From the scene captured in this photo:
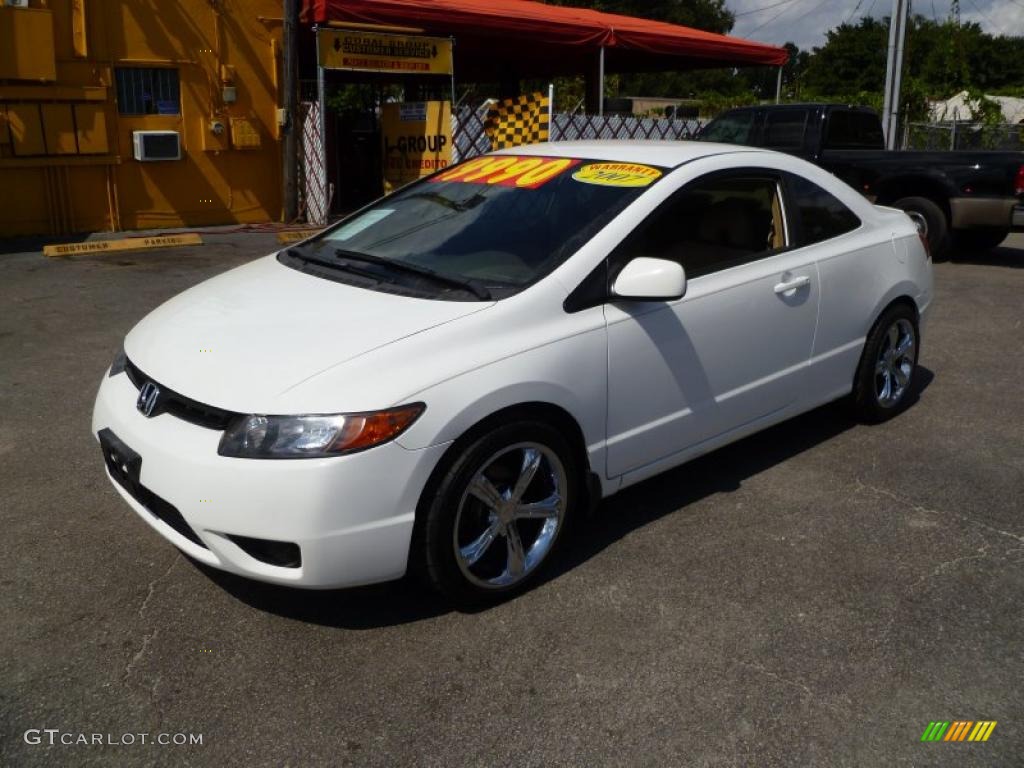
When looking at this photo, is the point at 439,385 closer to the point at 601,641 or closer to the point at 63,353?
the point at 601,641

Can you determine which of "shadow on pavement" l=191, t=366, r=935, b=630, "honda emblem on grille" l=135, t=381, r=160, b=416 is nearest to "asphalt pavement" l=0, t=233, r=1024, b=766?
"shadow on pavement" l=191, t=366, r=935, b=630

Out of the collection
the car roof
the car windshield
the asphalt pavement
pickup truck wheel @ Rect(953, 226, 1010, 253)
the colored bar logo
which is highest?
the car roof

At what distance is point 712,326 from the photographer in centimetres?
371

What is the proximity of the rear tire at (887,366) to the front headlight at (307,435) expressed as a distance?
2896mm

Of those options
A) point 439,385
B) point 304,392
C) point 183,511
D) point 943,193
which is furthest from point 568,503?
point 943,193

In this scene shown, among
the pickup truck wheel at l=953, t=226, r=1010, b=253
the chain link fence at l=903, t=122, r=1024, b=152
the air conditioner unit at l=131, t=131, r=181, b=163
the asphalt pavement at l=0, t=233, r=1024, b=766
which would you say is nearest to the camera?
the asphalt pavement at l=0, t=233, r=1024, b=766

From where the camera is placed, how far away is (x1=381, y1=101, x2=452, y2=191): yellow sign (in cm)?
1333

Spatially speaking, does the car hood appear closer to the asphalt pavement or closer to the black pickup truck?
the asphalt pavement

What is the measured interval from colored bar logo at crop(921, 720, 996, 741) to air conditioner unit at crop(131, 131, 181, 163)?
11661mm

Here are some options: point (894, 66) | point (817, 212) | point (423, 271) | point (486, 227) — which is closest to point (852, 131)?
point (894, 66)

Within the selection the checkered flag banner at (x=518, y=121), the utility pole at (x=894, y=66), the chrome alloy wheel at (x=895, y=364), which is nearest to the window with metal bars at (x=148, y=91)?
the checkered flag banner at (x=518, y=121)

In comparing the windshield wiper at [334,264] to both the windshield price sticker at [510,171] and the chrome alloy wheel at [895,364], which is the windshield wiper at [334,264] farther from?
the chrome alloy wheel at [895,364]

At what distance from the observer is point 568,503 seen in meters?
3.35

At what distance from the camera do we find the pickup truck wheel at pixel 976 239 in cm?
1033
